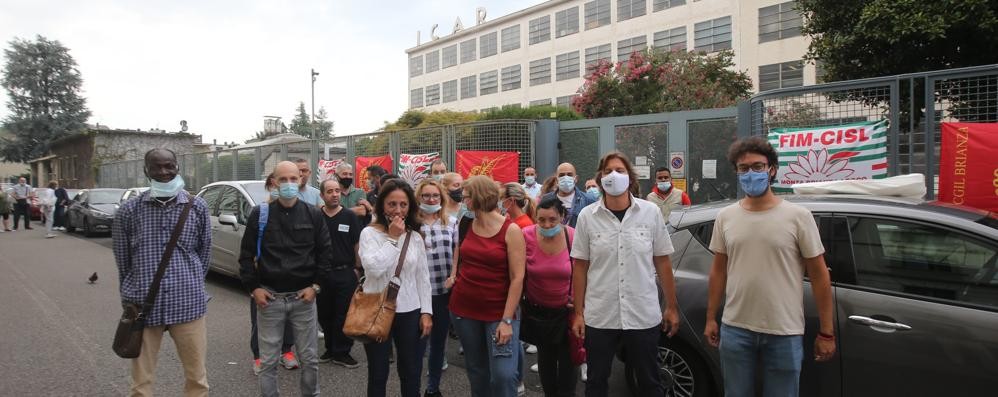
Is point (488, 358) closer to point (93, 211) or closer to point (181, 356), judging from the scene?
point (181, 356)

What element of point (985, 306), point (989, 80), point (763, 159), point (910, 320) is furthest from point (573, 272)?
point (989, 80)

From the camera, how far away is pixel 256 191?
8.17m

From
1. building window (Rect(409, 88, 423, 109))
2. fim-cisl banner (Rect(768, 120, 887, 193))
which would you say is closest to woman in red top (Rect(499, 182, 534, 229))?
fim-cisl banner (Rect(768, 120, 887, 193))

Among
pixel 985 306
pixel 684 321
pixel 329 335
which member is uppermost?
pixel 985 306

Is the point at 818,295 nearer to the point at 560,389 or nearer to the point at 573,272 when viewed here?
the point at 573,272

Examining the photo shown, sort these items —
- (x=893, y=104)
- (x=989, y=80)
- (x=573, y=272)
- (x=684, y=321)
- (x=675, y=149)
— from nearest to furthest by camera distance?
(x=573, y=272), (x=684, y=321), (x=989, y=80), (x=893, y=104), (x=675, y=149)

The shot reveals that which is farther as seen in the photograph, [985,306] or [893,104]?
[893,104]

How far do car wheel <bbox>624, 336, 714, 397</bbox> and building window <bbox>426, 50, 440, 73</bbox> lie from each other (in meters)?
57.6

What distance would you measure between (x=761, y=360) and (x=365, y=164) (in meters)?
11.2

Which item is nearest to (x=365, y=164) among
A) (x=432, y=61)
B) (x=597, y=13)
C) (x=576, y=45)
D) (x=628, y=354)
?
(x=628, y=354)

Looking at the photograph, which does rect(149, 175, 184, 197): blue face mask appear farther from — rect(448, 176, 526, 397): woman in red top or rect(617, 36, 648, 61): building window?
rect(617, 36, 648, 61): building window

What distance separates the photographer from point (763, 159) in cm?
311

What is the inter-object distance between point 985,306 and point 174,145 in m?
42.5

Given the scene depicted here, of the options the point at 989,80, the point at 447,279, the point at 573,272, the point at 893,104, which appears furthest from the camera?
the point at 893,104
